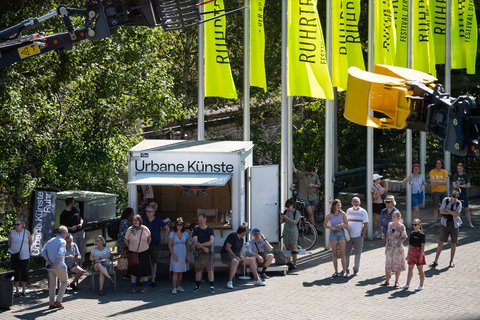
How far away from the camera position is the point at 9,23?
19.5 meters

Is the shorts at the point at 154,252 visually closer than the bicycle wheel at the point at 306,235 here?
Yes

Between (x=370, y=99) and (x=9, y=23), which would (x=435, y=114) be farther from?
(x=9, y=23)

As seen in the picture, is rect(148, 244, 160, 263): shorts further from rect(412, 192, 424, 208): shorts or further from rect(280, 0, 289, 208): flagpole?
rect(412, 192, 424, 208): shorts

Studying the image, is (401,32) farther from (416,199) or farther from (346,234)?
(346,234)

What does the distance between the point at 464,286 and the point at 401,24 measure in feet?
27.5

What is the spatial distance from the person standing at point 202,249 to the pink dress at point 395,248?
3.27m

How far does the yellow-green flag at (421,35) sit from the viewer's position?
24.2 meters

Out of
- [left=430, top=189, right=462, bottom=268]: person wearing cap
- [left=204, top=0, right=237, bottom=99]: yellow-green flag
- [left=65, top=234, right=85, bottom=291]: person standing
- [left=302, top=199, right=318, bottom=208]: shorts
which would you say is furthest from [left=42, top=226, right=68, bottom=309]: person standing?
[left=302, top=199, right=318, bottom=208]: shorts

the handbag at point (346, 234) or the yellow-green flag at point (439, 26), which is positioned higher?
the yellow-green flag at point (439, 26)

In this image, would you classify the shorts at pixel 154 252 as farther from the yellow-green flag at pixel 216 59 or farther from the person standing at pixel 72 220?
the yellow-green flag at pixel 216 59

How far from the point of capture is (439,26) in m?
26.0

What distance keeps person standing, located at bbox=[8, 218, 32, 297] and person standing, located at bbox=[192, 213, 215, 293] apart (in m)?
3.09

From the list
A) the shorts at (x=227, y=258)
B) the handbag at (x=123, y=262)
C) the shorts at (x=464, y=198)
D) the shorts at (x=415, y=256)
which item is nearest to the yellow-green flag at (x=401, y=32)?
the shorts at (x=464, y=198)

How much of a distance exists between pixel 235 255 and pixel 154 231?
1.68 meters
